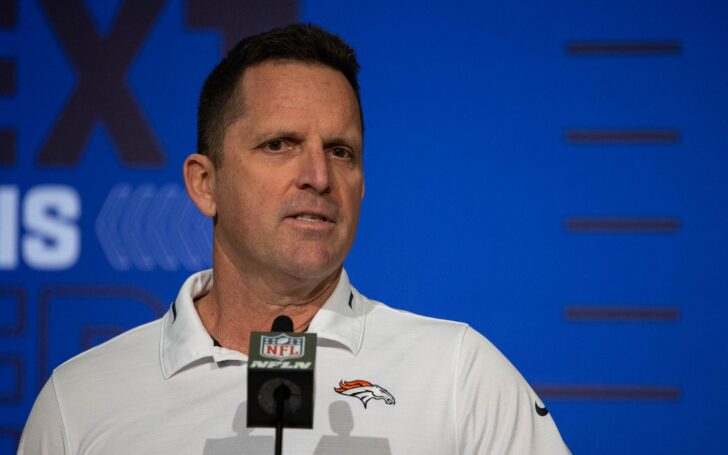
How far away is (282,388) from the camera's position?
1.12m

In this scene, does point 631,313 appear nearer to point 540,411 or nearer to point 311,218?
point 540,411

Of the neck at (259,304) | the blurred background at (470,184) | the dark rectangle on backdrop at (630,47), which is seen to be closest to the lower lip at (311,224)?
the neck at (259,304)

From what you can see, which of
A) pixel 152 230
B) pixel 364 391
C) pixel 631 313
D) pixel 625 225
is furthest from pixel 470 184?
pixel 364 391

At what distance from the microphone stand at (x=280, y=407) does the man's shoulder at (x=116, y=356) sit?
676mm

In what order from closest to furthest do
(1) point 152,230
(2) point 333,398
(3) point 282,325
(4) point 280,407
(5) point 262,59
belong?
(4) point 280,407, (3) point 282,325, (2) point 333,398, (5) point 262,59, (1) point 152,230

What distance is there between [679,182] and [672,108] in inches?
8.4

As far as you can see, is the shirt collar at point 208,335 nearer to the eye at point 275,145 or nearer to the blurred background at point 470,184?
the eye at point 275,145

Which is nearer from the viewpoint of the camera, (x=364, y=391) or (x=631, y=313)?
(x=364, y=391)

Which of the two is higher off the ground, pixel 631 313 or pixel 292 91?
pixel 292 91

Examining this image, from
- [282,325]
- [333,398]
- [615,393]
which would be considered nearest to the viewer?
[282,325]

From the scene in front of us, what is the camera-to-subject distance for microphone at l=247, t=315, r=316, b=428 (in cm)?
110

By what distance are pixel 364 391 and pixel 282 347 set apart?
47 cm

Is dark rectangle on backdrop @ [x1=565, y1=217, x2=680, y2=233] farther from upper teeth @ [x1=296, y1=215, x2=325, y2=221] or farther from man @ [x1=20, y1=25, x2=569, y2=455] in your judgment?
upper teeth @ [x1=296, y1=215, x2=325, y2=221]

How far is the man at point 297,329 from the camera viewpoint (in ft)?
5.10
